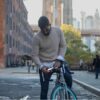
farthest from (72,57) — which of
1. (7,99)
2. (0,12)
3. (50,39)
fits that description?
(50,39)

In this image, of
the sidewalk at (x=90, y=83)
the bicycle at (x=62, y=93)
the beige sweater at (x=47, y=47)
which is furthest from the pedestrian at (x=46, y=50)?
the sidewalk at (x=90, y=83)

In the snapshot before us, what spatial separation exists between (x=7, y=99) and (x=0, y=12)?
6455 cm

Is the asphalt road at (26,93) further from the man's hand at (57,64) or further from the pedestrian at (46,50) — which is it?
the man's hand at (57,64)

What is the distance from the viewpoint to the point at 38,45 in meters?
7.71

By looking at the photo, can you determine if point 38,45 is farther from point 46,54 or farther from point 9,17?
point 9,17

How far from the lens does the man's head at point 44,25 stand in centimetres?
752

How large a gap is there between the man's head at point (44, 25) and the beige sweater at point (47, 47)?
107 mm

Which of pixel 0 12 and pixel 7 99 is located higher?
pixel 0 12

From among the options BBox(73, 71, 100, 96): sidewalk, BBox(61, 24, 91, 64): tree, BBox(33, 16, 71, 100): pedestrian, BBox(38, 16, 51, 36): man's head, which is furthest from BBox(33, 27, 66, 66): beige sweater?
BBox(61, 24, 91, 64): tree

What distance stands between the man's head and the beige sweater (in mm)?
107

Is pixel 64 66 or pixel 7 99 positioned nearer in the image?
pixel 64 66

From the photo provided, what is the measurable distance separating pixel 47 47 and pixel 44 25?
405 mm

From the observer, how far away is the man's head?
296 inches

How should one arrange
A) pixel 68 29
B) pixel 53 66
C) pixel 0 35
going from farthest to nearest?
1. pixel 68 29
2. pixel 0 35
3. pixel 53 66
